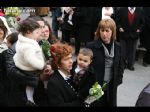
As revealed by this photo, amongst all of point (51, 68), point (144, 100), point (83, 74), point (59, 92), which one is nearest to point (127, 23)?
point (83, 74)

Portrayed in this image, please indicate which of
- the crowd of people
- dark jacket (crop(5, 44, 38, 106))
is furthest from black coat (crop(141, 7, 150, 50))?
dark jacket (crop(5, 44, 38, 106))

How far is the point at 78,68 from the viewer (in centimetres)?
436

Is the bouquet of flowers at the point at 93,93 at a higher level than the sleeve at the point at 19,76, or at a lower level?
lower

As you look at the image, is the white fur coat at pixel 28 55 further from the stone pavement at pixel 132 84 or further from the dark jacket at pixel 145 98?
the stone pavement at pixel 132 84

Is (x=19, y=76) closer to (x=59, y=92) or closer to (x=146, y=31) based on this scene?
(x=59, y=92)

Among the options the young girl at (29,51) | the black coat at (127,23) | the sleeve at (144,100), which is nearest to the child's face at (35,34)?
the young girl at (29,51)

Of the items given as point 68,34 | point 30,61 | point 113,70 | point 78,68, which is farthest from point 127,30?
point 30,61

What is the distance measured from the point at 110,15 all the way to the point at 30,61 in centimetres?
525

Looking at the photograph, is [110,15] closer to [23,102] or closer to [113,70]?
[113,70]

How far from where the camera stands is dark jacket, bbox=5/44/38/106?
158 inches

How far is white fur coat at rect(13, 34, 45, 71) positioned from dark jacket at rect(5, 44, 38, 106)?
69 millimetres

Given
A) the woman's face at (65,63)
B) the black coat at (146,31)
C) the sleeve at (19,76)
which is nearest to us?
the woman's face at (65,63)

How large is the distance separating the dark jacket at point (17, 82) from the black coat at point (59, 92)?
25cm

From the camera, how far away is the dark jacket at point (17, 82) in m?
4.03
